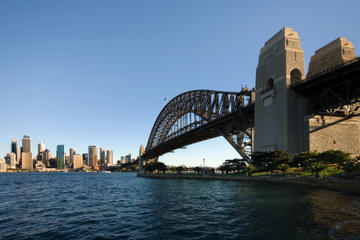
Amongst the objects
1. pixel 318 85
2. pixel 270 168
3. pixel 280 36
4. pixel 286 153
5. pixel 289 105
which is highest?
pixel 280 36

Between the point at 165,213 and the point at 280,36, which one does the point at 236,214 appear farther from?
the point at 280,36

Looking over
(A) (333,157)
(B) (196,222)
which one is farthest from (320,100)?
(B) (196,222)

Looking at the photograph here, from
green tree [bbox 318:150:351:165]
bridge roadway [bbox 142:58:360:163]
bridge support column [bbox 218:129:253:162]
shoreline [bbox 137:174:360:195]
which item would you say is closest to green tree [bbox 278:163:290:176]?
shoreline [bbox 137:174:360:195]

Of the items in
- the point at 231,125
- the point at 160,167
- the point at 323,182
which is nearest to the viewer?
the point at 323,182

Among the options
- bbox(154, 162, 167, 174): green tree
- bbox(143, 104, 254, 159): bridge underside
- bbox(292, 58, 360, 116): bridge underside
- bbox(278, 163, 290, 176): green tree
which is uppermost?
bbox(292, 58, 360, 116): bridge underside

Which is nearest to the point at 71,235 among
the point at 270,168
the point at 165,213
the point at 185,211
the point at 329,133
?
the point at 165,213

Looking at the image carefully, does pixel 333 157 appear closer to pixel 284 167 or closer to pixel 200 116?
pixel 284 167

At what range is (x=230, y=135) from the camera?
2643 inches

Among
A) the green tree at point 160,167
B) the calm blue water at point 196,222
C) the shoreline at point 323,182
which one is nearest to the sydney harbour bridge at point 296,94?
the shoreline at point 323,182

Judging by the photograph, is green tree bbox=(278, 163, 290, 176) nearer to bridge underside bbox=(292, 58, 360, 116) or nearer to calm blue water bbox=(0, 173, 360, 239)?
bridge underside bbox=(292, 58, 360, 116)

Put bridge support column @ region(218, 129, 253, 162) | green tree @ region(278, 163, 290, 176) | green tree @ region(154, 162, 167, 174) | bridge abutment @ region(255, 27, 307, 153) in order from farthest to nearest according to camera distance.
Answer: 1. green tree @ region(154, 162, 167, 174)
2. bridge support column @ region(218, 129, 253, 162)
3. bridge abutment @ region(255, 27, 307, 153)
4. green tree @ region(278, 163, 290, 176)

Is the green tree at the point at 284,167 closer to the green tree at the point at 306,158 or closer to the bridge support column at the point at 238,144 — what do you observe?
the green tree at the point at 306,158

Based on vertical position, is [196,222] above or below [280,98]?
below

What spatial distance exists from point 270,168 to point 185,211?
30043mm
